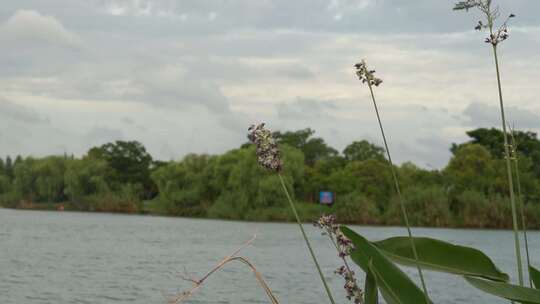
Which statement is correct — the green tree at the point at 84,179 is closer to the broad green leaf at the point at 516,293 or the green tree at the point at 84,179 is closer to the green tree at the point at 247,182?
the green tree at the point at 247,182

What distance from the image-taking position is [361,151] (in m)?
105

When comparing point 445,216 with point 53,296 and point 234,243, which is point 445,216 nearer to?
point 234,243

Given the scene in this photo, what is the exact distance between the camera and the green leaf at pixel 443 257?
264 cm

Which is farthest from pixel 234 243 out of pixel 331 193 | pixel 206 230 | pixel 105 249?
pixel 331 193

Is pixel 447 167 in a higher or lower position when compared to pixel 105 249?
higher

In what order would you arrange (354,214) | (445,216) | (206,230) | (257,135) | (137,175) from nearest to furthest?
(257,135) → (206,230) → (445,216) → (354,214) → (137,175)

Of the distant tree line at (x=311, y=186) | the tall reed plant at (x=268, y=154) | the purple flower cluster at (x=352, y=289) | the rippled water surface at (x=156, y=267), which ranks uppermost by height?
the distant tree line at (x=311, y=186)

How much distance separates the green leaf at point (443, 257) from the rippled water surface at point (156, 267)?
49.4 ft

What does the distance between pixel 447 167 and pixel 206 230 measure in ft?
101

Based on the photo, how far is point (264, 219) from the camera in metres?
80.8

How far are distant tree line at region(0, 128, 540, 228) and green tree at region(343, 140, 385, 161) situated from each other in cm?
13

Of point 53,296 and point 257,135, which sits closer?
point 257,135

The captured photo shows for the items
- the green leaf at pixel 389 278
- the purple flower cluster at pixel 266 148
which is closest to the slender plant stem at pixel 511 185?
the green leaf at pixel 389 278

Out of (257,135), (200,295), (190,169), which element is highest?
(190,169)
